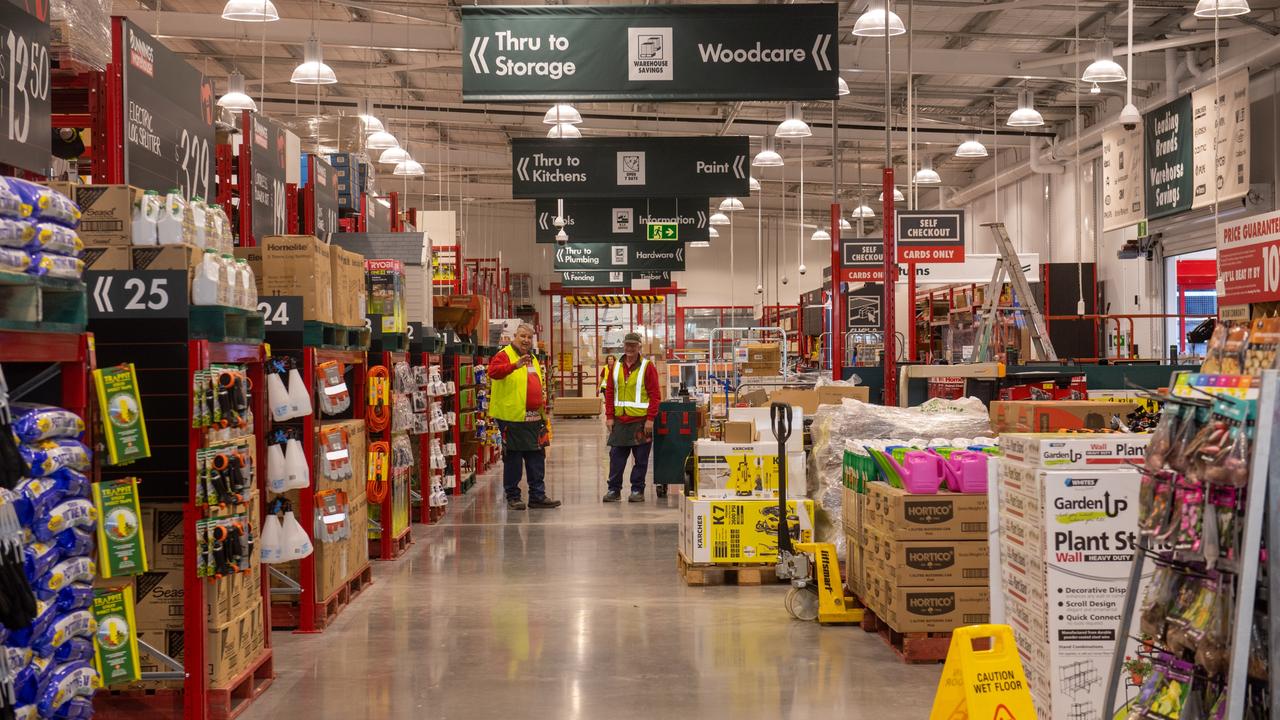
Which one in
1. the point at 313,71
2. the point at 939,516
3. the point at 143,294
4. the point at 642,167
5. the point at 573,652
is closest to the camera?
the point at 143,294

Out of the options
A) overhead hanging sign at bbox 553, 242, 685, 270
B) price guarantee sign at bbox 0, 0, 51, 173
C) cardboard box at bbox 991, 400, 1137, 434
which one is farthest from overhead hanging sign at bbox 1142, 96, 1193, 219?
price guarantee sign at bbox 0, 0, 51, 173

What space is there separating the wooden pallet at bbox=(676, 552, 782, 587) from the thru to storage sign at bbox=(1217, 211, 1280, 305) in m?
3.40

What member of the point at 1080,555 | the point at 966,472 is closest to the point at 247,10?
the point at 966,472

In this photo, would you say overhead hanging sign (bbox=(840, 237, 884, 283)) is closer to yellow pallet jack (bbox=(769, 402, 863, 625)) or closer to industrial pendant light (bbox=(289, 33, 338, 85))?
industrial pendant light (bbox=(289, 33, 338, 85))

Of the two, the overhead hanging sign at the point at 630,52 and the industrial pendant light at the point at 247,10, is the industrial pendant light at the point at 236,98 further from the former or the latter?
the overhead hanging sign at the point at 630,52

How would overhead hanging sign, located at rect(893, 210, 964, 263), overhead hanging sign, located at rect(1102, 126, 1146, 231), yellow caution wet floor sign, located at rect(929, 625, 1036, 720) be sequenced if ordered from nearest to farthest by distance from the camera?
yellow caution wet floor sign, located at rect(929, 625, 1036, 720) → overhead hanging sign, located at rect(893, 210, 964, 263) → overhead hanging sign, located at rect(1102, 126, 1146, 231)

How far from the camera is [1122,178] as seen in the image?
1620cm

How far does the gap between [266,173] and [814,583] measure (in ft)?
14.2

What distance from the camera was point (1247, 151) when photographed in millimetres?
12898

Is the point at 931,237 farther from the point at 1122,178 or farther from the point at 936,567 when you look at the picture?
the point at 936,567

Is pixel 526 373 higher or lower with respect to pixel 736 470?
higher

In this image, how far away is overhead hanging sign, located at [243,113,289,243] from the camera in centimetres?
702

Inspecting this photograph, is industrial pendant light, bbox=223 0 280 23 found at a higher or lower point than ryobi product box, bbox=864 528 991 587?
higher

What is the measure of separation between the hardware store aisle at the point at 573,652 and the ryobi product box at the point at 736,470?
0.67 m
